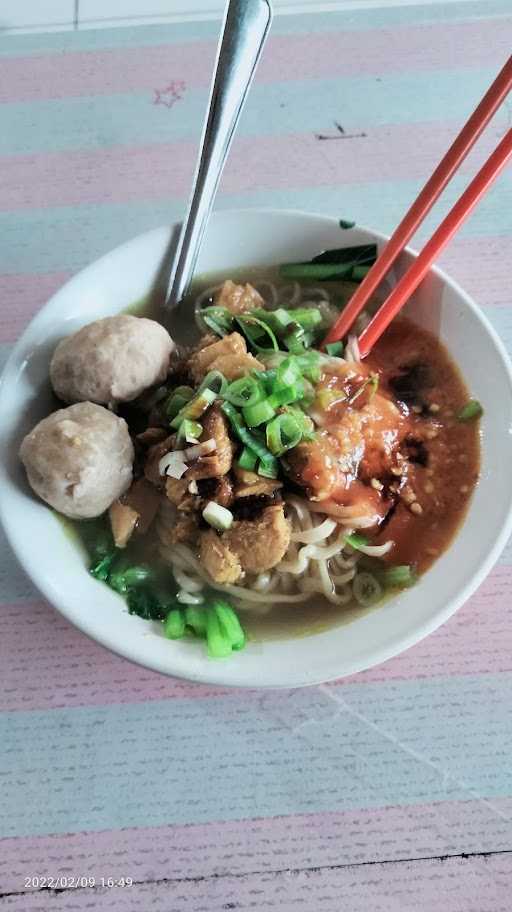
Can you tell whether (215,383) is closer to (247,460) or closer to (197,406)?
(197,406)

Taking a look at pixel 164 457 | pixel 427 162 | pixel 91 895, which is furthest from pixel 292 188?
pixel 91 895

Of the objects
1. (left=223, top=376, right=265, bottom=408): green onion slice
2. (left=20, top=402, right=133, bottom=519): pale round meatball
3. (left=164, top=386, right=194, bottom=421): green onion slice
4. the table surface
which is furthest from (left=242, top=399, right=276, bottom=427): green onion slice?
the table surface

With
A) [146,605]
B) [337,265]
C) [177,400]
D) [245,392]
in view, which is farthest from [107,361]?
[337,265]

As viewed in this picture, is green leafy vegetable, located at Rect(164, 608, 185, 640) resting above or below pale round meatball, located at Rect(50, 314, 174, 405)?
below

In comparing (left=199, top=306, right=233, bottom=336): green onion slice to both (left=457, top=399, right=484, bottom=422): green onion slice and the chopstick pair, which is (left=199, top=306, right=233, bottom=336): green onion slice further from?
(left=457, top=399, right=484, bottom=422): green onion slice

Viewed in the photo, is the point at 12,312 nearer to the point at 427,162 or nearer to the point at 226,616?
the point at 226,616
